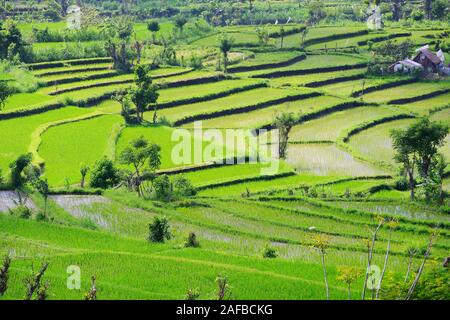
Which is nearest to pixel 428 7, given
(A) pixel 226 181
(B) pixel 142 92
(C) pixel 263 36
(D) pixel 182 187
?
(C) pixel 263 36

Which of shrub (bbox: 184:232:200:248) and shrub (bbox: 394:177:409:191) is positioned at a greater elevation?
shrub (bbox: 184:232:200:248)

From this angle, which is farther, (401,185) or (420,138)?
(401,185)

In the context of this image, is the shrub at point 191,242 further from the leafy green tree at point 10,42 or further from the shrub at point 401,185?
the leafy green tree at point 10,42

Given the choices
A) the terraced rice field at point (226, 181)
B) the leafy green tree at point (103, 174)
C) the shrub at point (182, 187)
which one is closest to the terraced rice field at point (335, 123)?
the terraced rice field at point (226, 181)

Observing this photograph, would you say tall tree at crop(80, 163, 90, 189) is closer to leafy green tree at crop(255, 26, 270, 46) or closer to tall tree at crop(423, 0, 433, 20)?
leafy green tree at crop(255, 26, 270, 46)

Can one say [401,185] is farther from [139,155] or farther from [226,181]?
[139,155]

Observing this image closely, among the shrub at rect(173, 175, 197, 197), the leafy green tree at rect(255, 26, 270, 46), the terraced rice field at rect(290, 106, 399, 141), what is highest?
the shrub at rect(173, 175, 197, 197)

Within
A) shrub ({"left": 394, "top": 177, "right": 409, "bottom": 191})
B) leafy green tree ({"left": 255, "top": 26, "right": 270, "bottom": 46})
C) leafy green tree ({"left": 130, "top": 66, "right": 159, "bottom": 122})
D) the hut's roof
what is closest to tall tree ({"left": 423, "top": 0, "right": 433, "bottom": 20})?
leafy green tree ({"left": 255, "top": 26, "right": 270, "bottom": 46})
